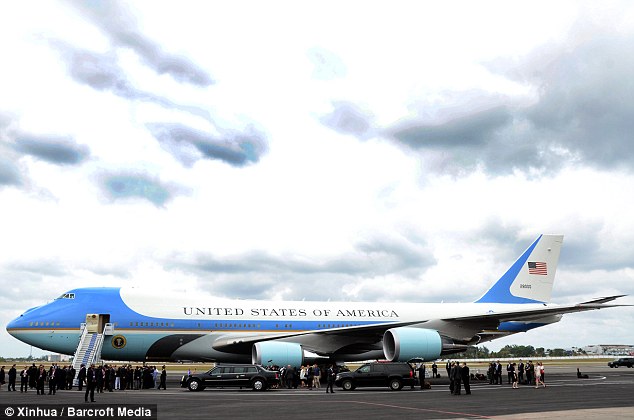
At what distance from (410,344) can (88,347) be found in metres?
16.9

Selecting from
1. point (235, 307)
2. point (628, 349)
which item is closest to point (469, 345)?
point (235, 307)

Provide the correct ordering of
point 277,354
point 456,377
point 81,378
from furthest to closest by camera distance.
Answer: point 277,354 → point 81,378 → point 456,377

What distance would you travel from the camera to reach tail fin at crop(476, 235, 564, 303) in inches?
1746

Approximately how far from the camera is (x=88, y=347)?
107ft

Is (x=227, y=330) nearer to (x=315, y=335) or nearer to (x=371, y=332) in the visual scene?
(x=315, y=335)

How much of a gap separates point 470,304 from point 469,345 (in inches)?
213

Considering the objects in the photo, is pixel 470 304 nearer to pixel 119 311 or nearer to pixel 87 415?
pixel 119 311

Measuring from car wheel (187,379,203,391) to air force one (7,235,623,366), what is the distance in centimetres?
410

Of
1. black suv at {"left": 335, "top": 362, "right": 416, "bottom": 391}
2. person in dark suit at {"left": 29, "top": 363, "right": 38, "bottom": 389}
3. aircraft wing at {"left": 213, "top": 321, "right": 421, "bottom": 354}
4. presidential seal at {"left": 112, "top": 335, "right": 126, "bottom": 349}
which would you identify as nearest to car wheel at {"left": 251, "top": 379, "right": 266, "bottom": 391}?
black suv at {"left": 335, "top": 362, "right": 416, "bottom": 391}

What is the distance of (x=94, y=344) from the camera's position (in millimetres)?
32500

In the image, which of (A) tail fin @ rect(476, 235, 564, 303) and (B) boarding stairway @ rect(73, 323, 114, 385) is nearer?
(B) boarding stairway @ rect(73, 323, 114, 385)

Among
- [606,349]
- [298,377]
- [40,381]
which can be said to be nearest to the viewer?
[40,381]

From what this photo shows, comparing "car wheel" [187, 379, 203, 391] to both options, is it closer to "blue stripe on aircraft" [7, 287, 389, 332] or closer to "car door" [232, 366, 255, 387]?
"car door" [232, 366, 255, 387]

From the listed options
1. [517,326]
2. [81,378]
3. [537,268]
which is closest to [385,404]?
[81,378]
